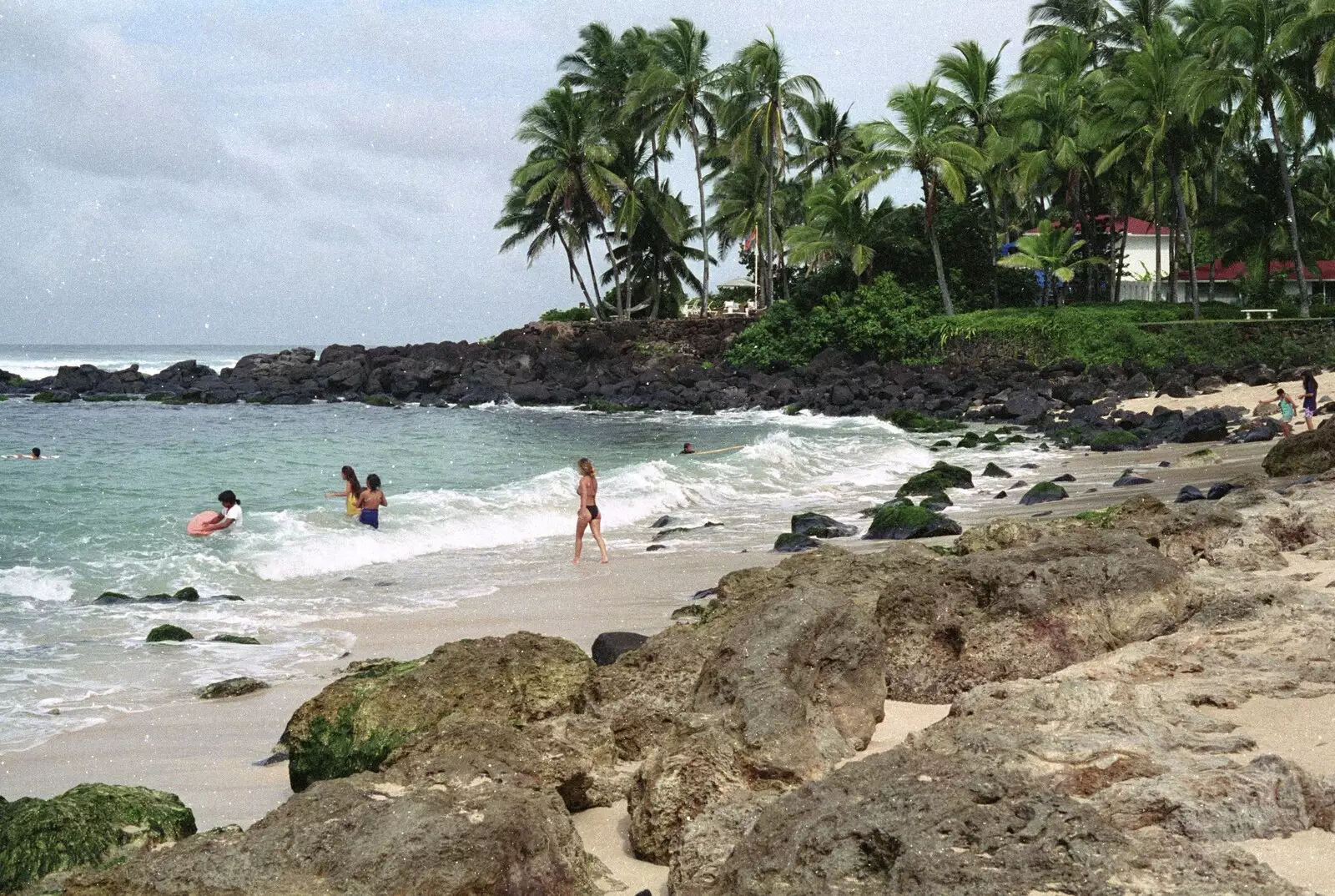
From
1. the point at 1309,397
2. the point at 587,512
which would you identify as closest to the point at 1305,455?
the point at 587,512

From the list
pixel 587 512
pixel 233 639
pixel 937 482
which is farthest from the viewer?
pixel 937 482

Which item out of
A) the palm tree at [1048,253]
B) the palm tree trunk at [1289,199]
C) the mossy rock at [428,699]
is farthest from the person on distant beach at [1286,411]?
the mossy rock at [428,699]

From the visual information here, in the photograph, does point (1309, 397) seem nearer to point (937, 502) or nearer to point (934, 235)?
point (937, 502)

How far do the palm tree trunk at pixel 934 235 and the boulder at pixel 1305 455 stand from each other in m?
26.5

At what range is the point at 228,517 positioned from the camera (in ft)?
46.0

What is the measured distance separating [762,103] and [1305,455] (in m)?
32.2

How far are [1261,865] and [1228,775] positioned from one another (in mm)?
424

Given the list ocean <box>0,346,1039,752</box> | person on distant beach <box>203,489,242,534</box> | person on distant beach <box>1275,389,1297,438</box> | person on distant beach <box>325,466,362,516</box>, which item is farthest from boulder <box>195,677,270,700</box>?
person on distant beach <box>1275,389,1297,438</box>

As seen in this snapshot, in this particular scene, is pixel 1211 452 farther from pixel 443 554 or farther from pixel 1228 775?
pixel 1228 775

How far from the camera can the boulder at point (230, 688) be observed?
22.9ft

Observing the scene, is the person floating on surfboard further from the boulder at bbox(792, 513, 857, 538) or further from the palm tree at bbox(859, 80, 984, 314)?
the palm tree at bbox(859, 80, 984, 314)

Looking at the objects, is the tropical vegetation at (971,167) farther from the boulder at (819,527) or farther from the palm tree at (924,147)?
the boulder at (819,527)

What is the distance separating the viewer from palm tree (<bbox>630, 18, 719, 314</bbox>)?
42.4 meters

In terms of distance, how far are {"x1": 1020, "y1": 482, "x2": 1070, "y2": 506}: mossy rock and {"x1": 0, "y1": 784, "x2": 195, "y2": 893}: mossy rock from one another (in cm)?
1137
